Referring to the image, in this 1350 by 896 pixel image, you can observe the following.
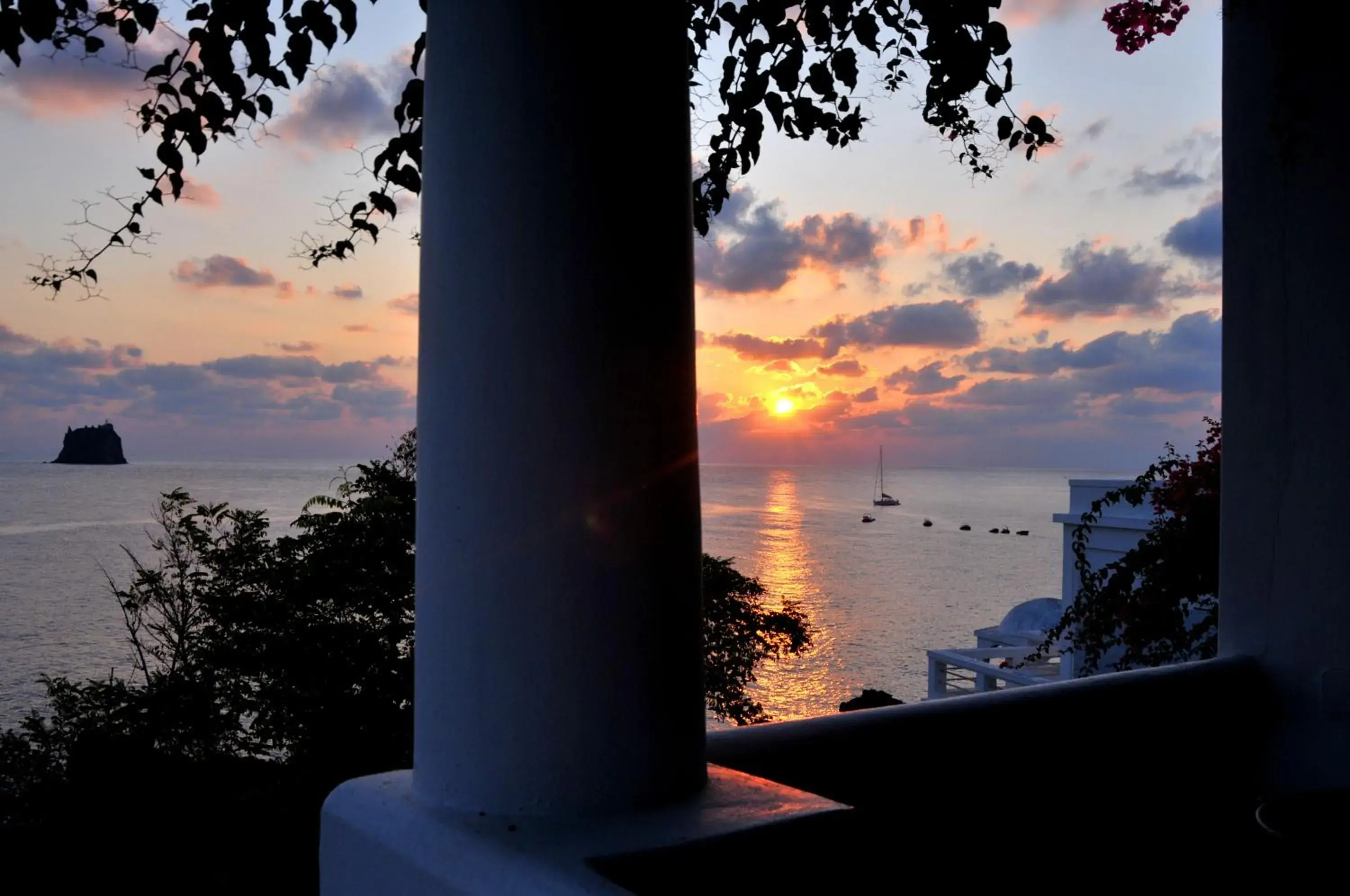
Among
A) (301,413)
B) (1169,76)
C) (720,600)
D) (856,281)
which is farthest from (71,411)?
(856,281)

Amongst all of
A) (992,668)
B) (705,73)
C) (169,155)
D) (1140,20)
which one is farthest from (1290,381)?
(992,668)

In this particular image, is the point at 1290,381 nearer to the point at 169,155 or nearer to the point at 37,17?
the point at 169,155

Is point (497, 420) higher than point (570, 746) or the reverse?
higher

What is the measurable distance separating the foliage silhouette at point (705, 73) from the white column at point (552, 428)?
907mm

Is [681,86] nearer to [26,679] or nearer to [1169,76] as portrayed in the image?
[1169,76]

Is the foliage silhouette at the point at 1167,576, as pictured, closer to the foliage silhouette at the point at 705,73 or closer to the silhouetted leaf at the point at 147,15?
the foliage silhouette at the point at 705,73

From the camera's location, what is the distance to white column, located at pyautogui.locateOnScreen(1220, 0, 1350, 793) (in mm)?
2701

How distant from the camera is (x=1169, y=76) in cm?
395

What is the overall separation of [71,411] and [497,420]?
16136mm

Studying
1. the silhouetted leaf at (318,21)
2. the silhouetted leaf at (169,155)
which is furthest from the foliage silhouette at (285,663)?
the silhouetted leaf at (318,21)

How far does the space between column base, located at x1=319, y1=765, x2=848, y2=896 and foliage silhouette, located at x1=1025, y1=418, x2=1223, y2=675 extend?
401 cm

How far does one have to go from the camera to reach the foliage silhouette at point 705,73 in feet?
6.75

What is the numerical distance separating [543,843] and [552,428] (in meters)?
0.48

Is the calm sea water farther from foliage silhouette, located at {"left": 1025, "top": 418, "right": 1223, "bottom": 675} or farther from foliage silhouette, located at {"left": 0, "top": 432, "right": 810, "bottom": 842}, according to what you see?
foliage silhouette, located at {"left": 0, "top": 432, "right": 810, "bottom": 842}
